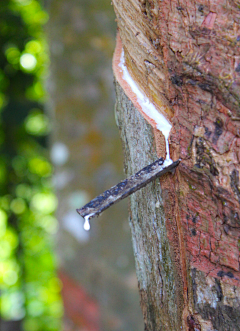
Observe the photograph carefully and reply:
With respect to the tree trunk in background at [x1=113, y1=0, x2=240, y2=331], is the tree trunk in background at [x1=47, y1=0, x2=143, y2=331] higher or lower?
higher

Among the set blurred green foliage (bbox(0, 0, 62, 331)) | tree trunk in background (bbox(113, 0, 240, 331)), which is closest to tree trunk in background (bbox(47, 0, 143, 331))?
blurred green foliage (bbox(0, 0, 62, 331))

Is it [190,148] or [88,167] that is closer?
[190,148]

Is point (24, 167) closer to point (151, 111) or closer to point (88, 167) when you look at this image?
point (88, 167)

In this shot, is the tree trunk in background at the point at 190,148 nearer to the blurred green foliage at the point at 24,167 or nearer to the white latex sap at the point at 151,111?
the white latex sap at the point at 151,111

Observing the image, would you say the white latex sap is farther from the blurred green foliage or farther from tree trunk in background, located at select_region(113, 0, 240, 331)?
the blurred green foliage

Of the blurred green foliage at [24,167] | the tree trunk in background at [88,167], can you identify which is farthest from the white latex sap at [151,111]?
the blurred green foliage at [24,167]

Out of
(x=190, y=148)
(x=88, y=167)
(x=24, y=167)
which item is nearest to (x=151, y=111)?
(x=190, y=148)
